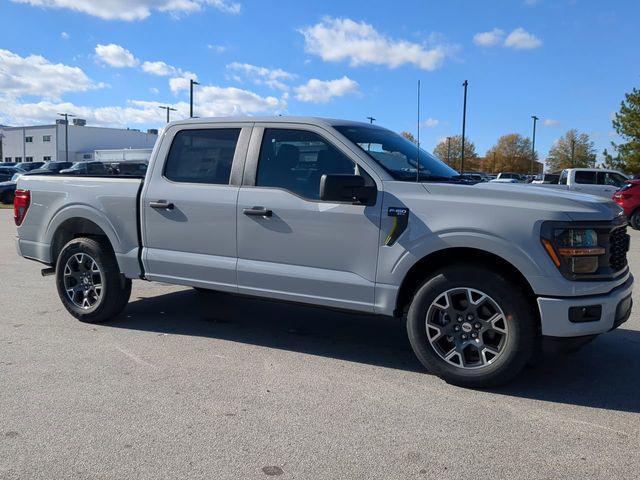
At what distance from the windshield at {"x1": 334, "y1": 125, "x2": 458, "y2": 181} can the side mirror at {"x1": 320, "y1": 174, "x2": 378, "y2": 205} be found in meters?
0.27

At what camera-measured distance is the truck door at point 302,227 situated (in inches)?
176

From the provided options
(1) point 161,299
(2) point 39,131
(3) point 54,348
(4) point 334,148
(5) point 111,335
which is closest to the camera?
(4) point 334,148

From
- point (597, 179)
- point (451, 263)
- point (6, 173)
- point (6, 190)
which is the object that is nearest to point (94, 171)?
point (451, 263)

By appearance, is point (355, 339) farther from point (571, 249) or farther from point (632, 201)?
point (632, 201)

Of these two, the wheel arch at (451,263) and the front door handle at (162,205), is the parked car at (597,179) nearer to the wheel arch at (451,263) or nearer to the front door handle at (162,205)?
the wheel arch at (451,263)

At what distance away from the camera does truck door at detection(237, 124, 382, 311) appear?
14.7 feet

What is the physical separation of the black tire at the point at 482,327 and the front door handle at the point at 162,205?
234 cm

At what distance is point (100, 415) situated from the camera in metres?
3.67

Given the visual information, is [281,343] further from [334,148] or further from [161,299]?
[161,299]

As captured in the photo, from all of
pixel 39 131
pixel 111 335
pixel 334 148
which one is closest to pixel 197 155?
pixel 334 148

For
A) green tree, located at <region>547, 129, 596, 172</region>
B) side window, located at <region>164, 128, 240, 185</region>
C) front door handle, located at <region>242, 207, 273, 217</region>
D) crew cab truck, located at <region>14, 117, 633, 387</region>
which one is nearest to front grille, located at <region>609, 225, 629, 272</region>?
crew cab truck, located at <region>14, 117, 633, 387</region>

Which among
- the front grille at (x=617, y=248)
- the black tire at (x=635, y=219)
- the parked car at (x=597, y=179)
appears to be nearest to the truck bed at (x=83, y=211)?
the front grille at (x=617, y=248)

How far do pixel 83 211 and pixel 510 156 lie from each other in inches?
3914

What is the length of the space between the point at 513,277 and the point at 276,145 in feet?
7.16
